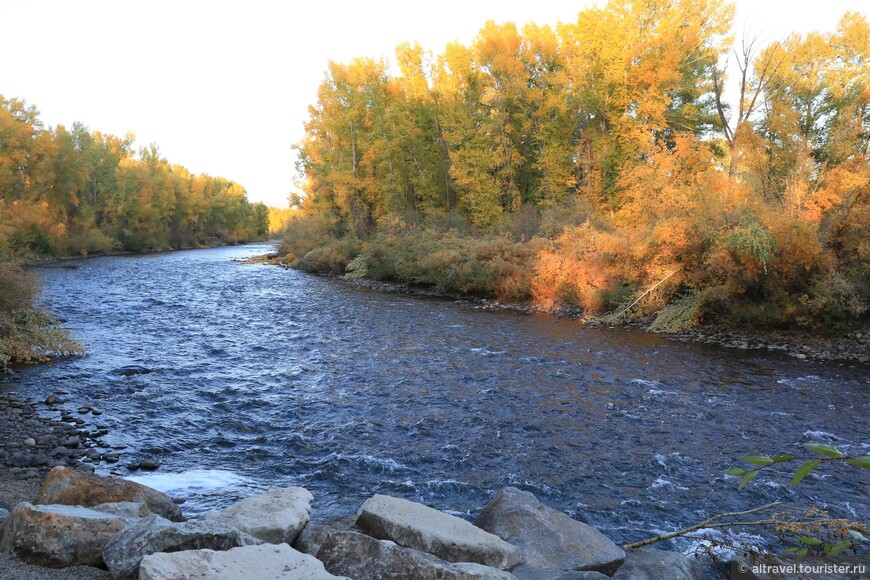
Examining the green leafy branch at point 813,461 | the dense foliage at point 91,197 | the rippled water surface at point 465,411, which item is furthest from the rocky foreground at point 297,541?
the dense foliage at point 91,197

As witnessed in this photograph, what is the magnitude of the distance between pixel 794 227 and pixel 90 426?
18.7m

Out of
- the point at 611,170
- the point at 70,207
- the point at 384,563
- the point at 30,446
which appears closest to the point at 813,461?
the point at 384,563

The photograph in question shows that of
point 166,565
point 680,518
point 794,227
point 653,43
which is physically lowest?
point 680,518

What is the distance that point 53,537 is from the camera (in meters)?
4.39

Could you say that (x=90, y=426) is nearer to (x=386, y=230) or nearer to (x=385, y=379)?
(x=385, y=379)

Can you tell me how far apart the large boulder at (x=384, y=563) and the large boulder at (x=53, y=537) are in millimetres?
1867

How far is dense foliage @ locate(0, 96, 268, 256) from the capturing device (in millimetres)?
42562

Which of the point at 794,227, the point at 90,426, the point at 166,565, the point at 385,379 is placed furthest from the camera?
the point at 794,227

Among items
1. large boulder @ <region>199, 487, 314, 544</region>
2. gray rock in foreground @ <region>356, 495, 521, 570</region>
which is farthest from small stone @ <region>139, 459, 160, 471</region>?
gray rock in foreground @ <region>356, 495, 521, 570</region>

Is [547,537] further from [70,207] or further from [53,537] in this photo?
[70,207]

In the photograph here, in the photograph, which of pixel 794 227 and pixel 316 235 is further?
pixel 316 235

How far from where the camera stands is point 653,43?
28484 mm

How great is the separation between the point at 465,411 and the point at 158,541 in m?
7.09

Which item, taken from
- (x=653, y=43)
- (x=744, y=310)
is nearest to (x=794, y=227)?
(x=744, y=310)
